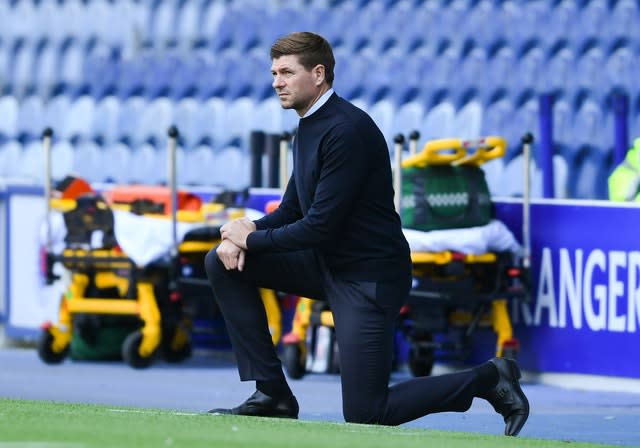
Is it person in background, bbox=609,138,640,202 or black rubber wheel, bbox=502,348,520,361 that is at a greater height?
person in background, bbox=609,138,640,202

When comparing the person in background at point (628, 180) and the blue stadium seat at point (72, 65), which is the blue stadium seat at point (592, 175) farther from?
the blue stadium seat at point (72, 65)

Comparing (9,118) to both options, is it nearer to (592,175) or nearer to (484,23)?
(484,23)

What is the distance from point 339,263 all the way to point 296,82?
70 centimetres

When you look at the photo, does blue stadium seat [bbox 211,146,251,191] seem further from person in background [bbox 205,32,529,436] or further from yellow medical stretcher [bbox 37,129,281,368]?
person in background [bbox 205,32,529,436]

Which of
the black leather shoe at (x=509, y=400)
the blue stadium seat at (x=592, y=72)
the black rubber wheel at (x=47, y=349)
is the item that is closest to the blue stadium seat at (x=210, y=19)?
the blue stadium seat at (x=592, y=72)

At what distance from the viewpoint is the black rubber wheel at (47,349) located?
11.3 meters

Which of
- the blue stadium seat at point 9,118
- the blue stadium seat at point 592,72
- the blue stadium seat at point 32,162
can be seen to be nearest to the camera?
the blue stadium seat at point 592,72

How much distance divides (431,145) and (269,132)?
12.3ft

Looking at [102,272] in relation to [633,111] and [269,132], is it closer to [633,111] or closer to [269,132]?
[269,132]

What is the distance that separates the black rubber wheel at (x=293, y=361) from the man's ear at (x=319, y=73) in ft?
12.9

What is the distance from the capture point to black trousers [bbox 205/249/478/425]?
6594mm

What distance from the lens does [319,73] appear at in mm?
6656

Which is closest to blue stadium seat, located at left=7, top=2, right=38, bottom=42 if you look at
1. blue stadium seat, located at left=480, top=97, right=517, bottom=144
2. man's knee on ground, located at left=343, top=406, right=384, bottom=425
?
blue stadium seat, located at left=480, top=97, right=517, bottom=144

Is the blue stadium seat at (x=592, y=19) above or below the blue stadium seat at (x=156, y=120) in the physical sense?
above
